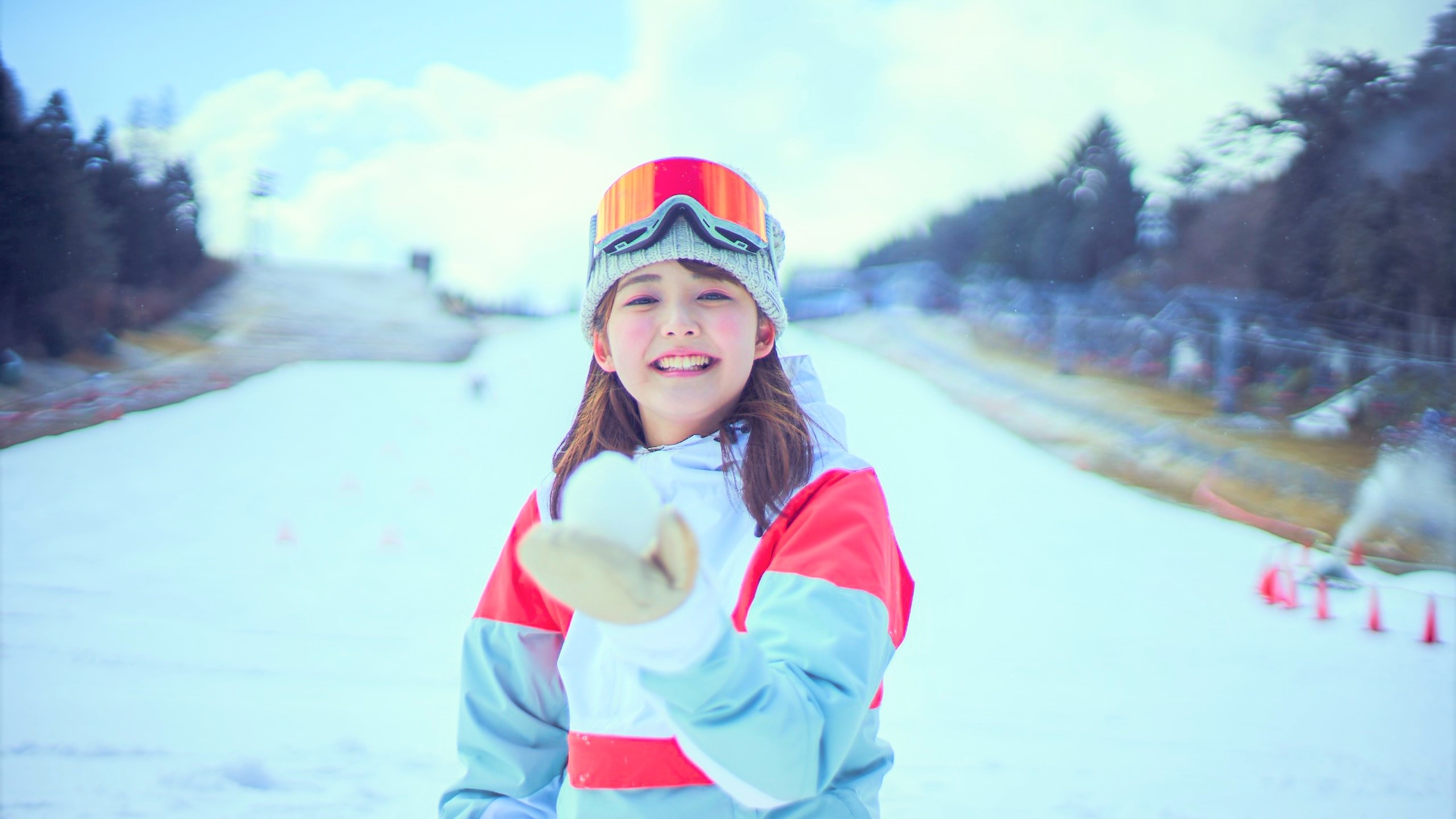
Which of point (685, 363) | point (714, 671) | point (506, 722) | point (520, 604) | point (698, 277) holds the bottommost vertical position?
point (506, 722)

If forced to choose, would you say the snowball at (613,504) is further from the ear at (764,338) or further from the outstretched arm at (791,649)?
the ear at (764,338)

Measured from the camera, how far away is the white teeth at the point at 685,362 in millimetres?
1308

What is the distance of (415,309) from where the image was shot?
449cm

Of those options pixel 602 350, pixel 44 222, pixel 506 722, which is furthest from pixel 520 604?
pixel 44 222

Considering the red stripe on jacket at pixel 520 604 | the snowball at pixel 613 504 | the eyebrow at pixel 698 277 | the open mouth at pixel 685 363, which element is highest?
the eyebrow at pixel 698 277

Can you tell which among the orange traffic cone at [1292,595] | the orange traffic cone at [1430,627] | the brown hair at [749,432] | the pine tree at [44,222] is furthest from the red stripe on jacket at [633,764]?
the orange traffic cone at [1292,595]

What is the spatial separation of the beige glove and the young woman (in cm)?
3

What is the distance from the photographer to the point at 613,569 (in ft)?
2.15

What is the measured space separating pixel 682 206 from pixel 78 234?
8.98 ft

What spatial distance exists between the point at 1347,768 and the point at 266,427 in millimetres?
4451

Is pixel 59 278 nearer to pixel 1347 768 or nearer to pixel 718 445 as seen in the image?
pixel 718 445

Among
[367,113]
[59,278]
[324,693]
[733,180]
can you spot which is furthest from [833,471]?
[367,113]

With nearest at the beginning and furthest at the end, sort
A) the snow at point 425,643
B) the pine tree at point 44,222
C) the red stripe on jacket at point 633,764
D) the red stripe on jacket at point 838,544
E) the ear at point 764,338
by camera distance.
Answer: the red stripe on jacket at point 838,544 < the red stripe on jacket at point 633,764 < the ear at point 764,338 < the snow at point 425,643 < the pine tree at point 44,222

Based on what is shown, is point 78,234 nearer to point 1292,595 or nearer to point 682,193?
point 682,193
